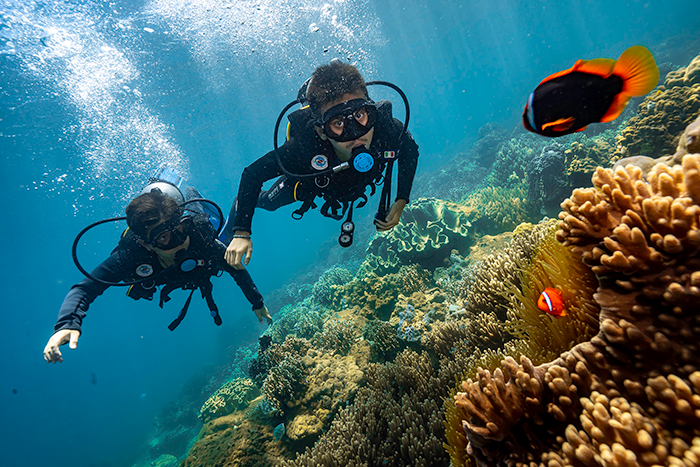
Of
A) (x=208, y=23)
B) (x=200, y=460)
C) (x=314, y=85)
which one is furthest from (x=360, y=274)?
(x=208, y=23)

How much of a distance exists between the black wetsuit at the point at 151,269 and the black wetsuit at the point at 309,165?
175cm

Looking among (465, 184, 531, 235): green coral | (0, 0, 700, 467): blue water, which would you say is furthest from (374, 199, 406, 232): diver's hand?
(0, 0, 700, 467): blue water

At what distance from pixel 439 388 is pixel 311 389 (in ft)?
7.95

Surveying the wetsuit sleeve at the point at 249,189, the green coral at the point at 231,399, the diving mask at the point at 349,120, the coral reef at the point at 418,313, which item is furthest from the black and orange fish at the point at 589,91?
the green coral at the point at 231,399

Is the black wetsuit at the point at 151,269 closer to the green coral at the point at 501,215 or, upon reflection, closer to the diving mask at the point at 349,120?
the diving mask at the point at 349,120

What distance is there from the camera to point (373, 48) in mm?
35125

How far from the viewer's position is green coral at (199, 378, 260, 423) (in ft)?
24.4

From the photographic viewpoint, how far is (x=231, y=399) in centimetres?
770

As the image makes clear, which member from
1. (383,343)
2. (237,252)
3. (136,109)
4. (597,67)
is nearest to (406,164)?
(597,67)

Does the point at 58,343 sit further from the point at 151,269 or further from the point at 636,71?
the point at 636,71

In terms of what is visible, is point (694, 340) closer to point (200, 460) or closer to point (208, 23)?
point (200, 460)

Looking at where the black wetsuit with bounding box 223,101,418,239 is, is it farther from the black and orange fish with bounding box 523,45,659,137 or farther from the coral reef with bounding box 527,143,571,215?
the coral reef with bounding box 527,143,571,215

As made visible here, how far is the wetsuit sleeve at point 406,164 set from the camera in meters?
4.05

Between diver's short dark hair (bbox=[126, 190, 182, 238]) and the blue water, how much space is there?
56.6 feet
